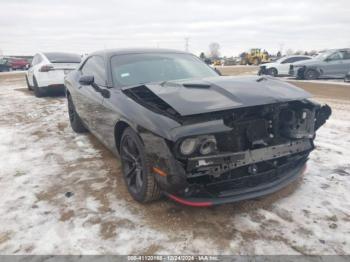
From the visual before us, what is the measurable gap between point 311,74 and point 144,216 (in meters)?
14.3

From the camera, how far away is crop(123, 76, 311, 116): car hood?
2459 mm

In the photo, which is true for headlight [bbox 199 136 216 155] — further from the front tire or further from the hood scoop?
the front tire

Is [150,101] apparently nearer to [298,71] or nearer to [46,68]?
[46,68]

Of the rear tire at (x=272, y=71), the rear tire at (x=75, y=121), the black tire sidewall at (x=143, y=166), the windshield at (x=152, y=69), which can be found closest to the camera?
the black tire sidewall at (x=143, y=166)

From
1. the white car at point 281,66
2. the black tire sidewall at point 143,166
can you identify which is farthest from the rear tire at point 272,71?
the black tire sidewall at point 143,166

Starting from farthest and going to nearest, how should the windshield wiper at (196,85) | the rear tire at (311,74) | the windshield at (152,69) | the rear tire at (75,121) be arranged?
the rear tire at (311,74) < the rear tire at (75,121) < the windshield at (152,69) < the windshield wiper at (196,85)

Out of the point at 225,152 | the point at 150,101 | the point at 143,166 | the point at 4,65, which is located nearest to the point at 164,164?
the point at 143,166

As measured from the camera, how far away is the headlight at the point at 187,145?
2340 mm

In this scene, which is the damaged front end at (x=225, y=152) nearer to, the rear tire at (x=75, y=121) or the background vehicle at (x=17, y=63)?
the rear tire at (x=75, y=121)

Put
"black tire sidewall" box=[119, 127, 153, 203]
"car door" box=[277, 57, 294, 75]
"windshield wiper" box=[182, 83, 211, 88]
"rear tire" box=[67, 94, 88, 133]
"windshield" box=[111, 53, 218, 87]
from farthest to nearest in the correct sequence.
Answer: "car door" box=[277, 57, 294, 75], "rear tire" box=[67, 94, 88, 133], "windshield" box=[111, 53, 218, 87], "windshield wiper" box=[182, 83, 211, 88], "black tire sidewall" box=[119, 127, 153, 203]

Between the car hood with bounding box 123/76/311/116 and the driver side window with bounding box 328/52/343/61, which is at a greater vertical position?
the car hood with bounding box 123/76/311/116

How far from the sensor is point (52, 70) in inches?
345

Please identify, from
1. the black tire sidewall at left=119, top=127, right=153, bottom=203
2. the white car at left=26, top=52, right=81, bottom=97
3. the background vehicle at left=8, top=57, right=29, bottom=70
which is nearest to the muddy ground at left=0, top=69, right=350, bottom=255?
the black tire sidewall at left=119, top=127, right=153, bottom=203

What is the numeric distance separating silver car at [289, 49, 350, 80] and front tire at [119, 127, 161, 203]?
45.6 ft
